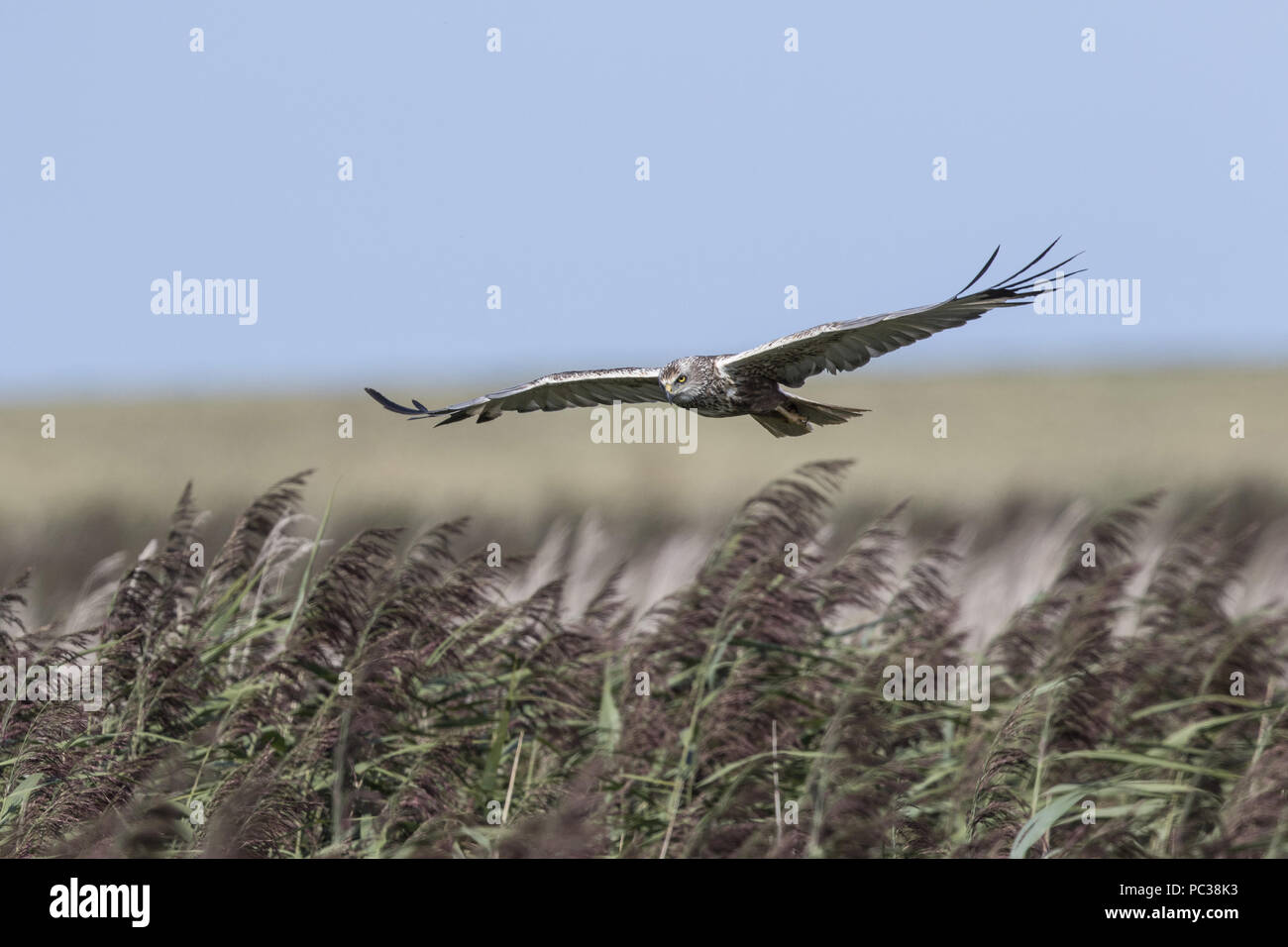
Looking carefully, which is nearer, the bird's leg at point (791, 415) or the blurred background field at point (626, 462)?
the bird's leg at point (791, 415)

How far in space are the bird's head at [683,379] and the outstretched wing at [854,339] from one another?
4.8 inches

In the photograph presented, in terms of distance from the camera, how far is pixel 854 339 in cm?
495

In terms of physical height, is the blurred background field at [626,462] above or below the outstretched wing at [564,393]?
below

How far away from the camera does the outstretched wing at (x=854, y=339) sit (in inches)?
183

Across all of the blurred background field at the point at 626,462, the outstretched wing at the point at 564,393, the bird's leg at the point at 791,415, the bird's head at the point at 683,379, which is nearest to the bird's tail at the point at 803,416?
the bird's leg at the point at 791,415

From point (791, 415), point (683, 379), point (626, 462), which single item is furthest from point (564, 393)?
point (626, 462)

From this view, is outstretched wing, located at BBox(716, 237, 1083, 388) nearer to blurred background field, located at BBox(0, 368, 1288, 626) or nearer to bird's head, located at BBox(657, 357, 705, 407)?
bird's head, located at BBox(657, 357, 705, 407)

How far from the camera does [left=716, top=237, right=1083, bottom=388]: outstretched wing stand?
4.66 meters

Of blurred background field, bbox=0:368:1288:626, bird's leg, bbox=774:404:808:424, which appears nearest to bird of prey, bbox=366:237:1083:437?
bird's leg, bbox=774:404:808:424

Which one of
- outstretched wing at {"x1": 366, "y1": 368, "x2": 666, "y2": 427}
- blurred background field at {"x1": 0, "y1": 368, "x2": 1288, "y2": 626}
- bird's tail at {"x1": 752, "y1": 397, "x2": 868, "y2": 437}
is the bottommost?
blurred background field at {"x1": 0, "y1": 368, "x2": 1288, "y2": 626}

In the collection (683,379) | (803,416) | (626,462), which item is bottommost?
(626,462)

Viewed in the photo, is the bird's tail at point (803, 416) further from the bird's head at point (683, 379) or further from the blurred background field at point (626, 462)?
the blurred background field at point (626, 462)

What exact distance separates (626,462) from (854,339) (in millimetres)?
29790

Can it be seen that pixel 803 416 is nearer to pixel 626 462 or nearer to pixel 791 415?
pixel 791 415
